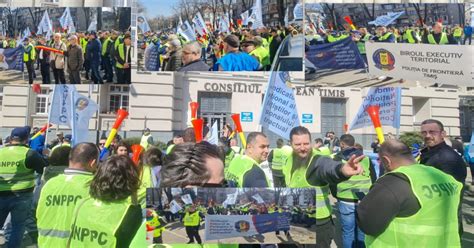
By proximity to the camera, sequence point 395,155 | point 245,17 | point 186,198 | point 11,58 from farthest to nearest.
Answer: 1. point 245,17
2. point 11,58
3. point 395,155
4. point 186,198

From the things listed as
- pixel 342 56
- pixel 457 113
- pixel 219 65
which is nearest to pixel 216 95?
pixel 219 65

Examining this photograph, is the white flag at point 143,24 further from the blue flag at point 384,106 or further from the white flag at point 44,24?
the blue flag at point 384,106

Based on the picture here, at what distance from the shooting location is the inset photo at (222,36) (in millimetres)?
10781

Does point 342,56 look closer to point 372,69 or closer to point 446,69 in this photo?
point 372,69

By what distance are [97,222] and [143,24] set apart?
956 centimetres

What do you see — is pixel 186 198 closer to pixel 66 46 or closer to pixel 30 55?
pixel 66 46

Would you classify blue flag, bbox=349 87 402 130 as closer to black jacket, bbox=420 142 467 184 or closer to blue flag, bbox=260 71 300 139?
blue flag, bbox=260 71 300 139

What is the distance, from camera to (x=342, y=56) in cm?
1085

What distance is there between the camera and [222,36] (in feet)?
37.7

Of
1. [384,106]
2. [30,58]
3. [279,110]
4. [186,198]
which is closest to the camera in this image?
[186,198]

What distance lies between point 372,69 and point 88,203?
929 centimetres

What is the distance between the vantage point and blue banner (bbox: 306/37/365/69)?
10.7m

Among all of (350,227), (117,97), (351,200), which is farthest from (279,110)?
(117,97)

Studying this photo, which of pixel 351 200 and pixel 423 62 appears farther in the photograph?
pixel 423 62
